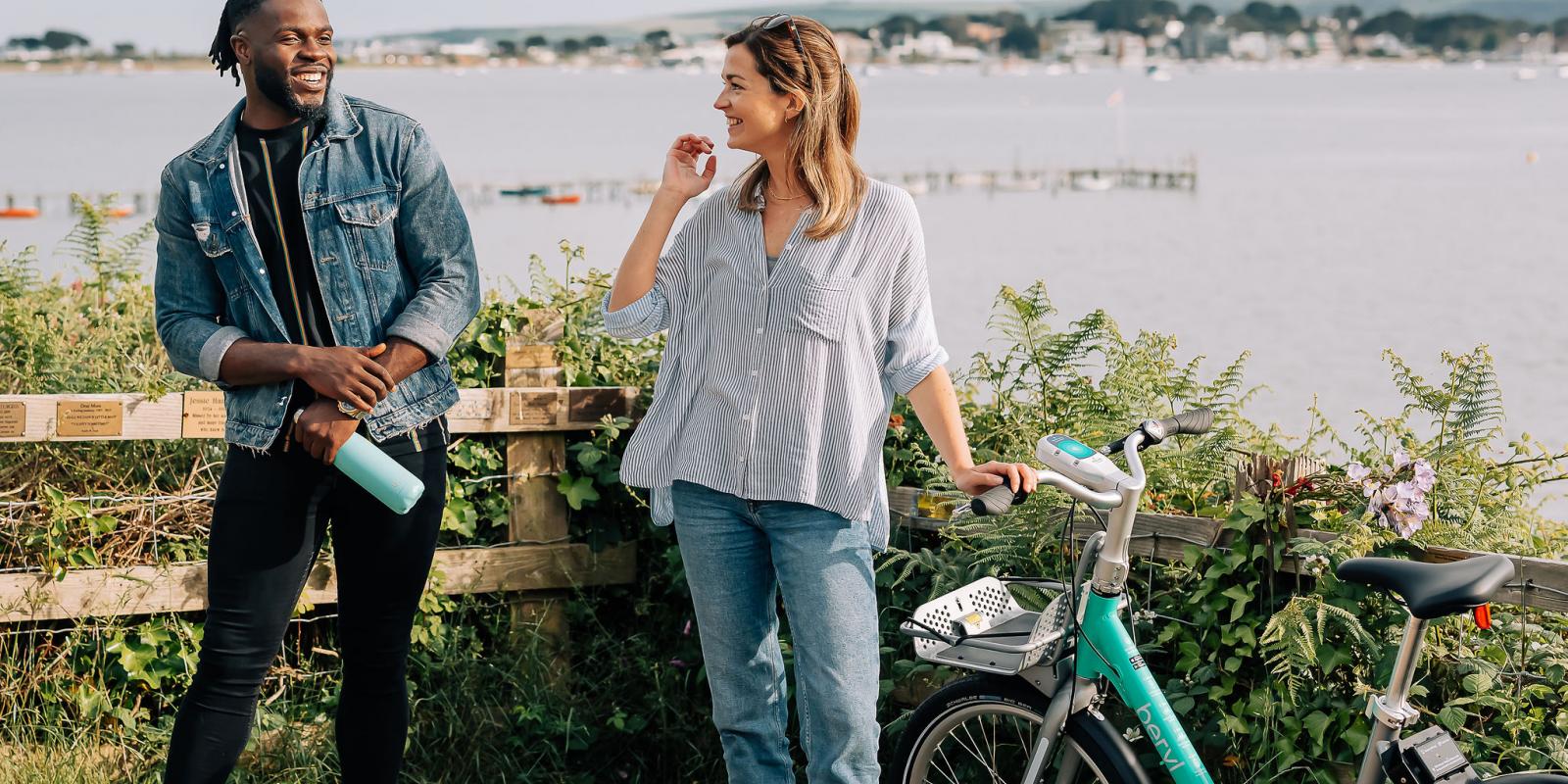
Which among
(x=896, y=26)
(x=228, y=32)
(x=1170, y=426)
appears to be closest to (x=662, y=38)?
(x=896, y=26)

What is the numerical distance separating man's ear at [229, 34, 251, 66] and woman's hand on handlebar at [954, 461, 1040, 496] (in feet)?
5.47

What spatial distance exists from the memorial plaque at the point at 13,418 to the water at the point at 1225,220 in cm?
416

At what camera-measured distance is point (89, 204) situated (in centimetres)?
626

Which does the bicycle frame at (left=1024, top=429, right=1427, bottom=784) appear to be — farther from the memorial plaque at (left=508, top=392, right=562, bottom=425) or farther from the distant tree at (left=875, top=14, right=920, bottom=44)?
the distant tree at (left=875, top=14, right=920, bottom=44)

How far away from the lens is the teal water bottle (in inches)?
120

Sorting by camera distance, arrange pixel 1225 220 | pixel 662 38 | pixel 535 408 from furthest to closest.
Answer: pixel 662 38, pixel 1225 220, pixel 535 408

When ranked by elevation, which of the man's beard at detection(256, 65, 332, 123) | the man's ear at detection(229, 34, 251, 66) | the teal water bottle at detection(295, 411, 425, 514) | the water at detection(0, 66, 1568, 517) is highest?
the man's ear at detection(229, 34, 251, 66)

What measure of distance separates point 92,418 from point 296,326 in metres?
1.25

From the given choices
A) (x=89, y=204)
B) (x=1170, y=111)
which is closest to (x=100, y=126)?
(x=1170, y=111)

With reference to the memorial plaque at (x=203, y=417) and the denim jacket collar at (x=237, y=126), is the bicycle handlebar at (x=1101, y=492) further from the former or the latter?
the memorial plaque at (x=203, y=417)

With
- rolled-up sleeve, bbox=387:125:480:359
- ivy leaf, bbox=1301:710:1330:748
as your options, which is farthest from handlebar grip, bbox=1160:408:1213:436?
rolled-up sleeve, bbox=387:125:480:359

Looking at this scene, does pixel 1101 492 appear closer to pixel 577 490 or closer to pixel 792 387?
pixel 792 387

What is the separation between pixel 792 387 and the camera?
3.01m

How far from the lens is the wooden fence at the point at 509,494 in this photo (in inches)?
161
